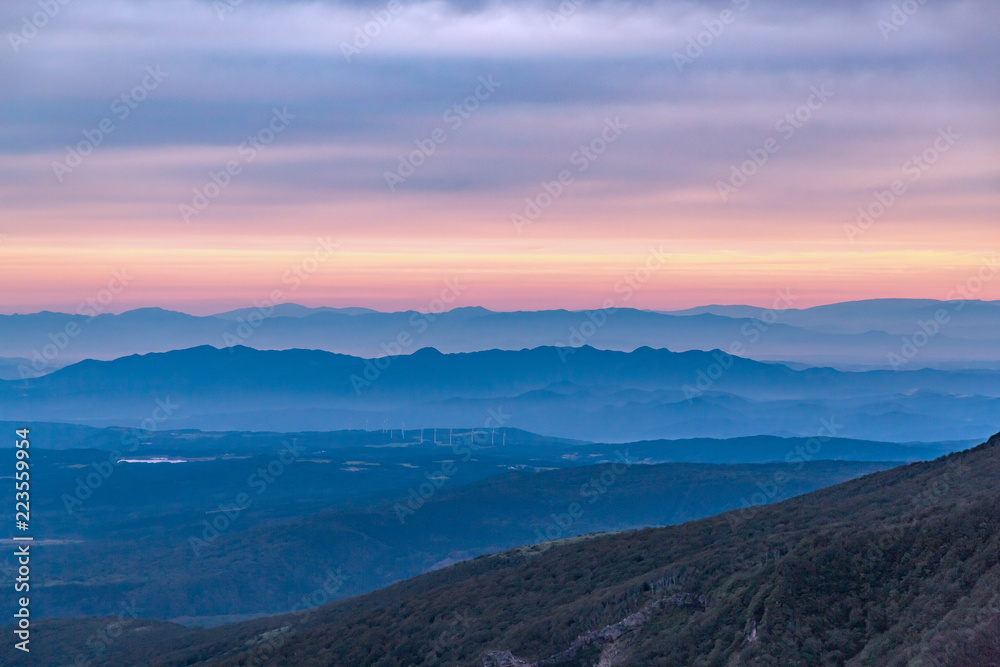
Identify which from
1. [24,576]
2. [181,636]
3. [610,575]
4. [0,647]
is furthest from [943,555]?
[24,576]

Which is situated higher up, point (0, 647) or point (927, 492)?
point (927, 492)

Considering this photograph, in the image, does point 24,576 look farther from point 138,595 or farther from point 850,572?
point 850,572

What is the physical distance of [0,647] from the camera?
316 ft

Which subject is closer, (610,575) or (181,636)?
(610,575)

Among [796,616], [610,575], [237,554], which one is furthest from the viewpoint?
[237,554]

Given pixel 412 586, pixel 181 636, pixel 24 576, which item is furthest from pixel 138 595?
pixel 412 586

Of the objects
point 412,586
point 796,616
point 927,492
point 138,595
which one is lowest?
point 138,595

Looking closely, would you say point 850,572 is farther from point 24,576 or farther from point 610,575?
point 24,576

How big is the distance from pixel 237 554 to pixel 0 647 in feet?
269

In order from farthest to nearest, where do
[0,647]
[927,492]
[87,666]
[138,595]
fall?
[138,595], [0,647], [87,666], [927,492]

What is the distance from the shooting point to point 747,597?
37.5 m

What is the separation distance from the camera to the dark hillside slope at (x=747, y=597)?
31.7 metres

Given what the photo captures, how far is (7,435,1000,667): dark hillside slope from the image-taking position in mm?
31656

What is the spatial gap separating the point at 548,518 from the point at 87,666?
116653 millimetres
